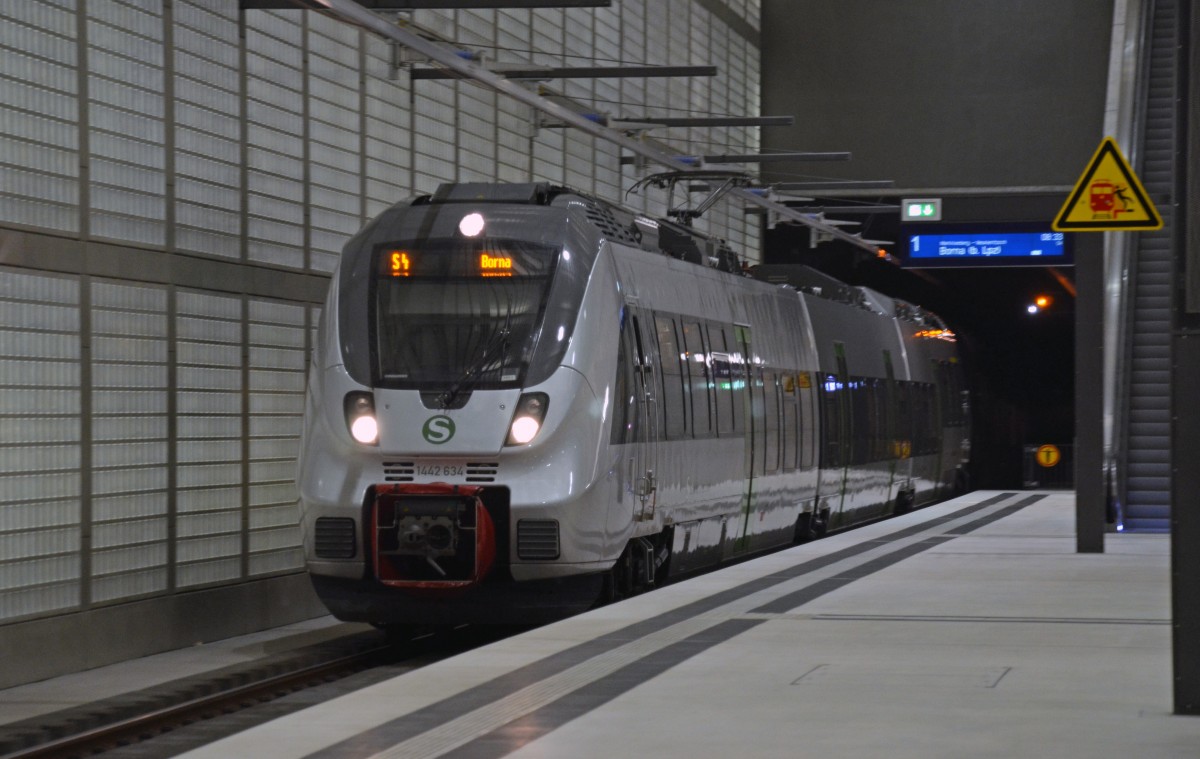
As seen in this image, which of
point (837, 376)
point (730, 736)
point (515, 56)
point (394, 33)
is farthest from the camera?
point (837, 376)

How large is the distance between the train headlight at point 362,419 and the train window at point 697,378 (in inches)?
Result: 149

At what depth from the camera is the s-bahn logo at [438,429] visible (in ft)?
44.1

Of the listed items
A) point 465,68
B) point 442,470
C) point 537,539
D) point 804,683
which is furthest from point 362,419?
point 804,683

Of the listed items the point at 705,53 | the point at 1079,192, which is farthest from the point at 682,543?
the point at 705,53

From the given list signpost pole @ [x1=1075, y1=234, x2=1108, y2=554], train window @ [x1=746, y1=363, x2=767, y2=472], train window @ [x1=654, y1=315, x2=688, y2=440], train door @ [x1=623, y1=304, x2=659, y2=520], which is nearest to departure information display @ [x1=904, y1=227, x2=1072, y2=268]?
train window @ [x1=746, y1=363, x2=767, y2=472]

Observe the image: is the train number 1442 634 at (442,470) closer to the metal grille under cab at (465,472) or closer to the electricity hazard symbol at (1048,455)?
the metal grille under cab at (465,472)

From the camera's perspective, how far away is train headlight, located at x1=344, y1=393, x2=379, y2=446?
535 inches

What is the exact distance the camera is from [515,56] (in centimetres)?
2220

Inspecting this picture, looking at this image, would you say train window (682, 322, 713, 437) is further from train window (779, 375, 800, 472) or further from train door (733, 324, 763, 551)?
train window (779, 375, 800, 472)

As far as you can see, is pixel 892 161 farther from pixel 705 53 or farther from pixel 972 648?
pixel 972 648

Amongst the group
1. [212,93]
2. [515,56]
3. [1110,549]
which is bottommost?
[1110,549]

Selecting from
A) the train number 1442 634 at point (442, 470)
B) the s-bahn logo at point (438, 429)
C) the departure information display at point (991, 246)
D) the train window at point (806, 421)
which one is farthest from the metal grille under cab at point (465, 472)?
the departure information display at point (991, 246)

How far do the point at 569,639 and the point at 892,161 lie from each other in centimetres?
2209

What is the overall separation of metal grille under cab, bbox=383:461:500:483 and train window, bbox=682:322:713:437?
349 cm
